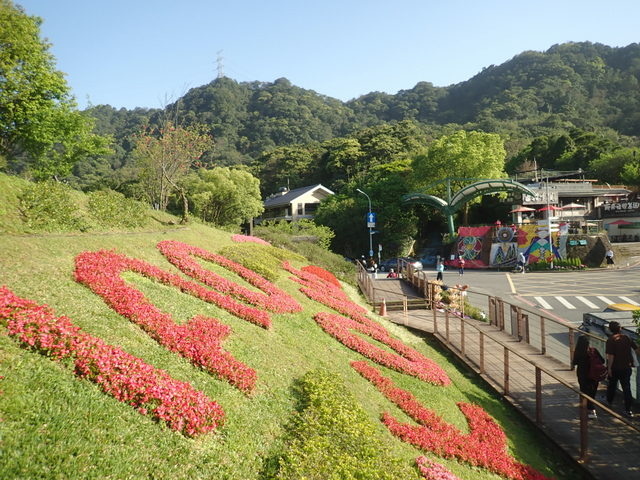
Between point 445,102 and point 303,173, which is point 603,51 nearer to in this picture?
point 445,102

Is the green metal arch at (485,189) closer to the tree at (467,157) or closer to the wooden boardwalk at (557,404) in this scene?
the tree at (467,157)

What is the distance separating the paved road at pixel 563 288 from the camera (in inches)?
808

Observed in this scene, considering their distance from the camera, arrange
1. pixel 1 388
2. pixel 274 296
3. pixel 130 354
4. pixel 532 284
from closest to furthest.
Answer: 1. pixel 1 388
2. pixel 130 354
3. pixel 274 296
4. pixel 532 284

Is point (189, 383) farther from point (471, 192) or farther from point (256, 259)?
point (471, 192)

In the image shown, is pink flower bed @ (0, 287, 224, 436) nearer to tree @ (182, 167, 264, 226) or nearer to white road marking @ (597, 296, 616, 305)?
white road marking @ (597, 296, 616, 305)

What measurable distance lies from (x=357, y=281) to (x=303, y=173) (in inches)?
2306

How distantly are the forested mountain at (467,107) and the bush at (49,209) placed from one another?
246 ft

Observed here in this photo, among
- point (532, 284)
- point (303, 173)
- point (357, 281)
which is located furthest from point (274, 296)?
point (303, 173)

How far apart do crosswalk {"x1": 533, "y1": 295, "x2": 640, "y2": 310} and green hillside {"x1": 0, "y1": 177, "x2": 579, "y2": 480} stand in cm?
1259

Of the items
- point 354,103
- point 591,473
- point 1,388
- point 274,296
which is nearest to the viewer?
point 1,388

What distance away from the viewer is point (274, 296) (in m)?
11.7

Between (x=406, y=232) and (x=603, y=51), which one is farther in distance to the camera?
(x=603, y=51)

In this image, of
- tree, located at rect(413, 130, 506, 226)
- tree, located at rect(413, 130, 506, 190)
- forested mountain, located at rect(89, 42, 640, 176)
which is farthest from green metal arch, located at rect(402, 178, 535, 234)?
forested mountain, located at rect(89, 42, 640, 176)

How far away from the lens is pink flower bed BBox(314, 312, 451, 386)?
376 inches
